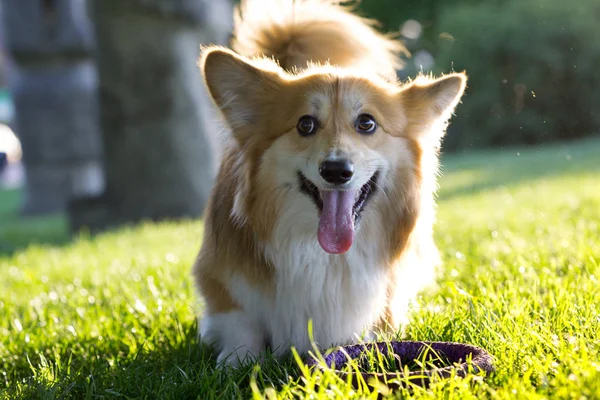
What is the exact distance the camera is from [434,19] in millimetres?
16484

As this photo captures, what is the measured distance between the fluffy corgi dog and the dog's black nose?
74 millimetres

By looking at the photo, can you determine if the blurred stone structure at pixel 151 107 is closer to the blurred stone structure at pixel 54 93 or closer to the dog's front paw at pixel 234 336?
the blurred stone structure at pixel 54 93

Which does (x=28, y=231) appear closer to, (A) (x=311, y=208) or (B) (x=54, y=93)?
(B) (x=54, y=93)

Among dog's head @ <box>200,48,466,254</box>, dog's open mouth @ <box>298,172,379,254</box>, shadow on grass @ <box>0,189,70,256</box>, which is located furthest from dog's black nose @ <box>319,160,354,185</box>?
shadow on grass @ <box>0,189,70,256</box>

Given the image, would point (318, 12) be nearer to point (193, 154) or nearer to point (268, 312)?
point (268, 312)

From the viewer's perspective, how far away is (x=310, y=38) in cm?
369

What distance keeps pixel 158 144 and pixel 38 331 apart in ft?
16.1

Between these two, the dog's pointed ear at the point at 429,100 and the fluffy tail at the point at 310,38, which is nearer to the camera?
the dog's pointed ear at the point at 429,100

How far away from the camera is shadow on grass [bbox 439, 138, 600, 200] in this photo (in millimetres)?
10086

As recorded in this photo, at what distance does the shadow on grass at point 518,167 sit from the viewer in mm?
10086

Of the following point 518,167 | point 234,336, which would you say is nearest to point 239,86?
point 234,336

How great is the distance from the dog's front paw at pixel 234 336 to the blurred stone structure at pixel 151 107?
5356mm

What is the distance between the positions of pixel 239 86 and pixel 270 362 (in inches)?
44.5

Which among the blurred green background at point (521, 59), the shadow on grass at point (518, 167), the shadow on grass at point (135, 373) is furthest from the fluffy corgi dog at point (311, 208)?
the blurred green background at point (521, 59)
